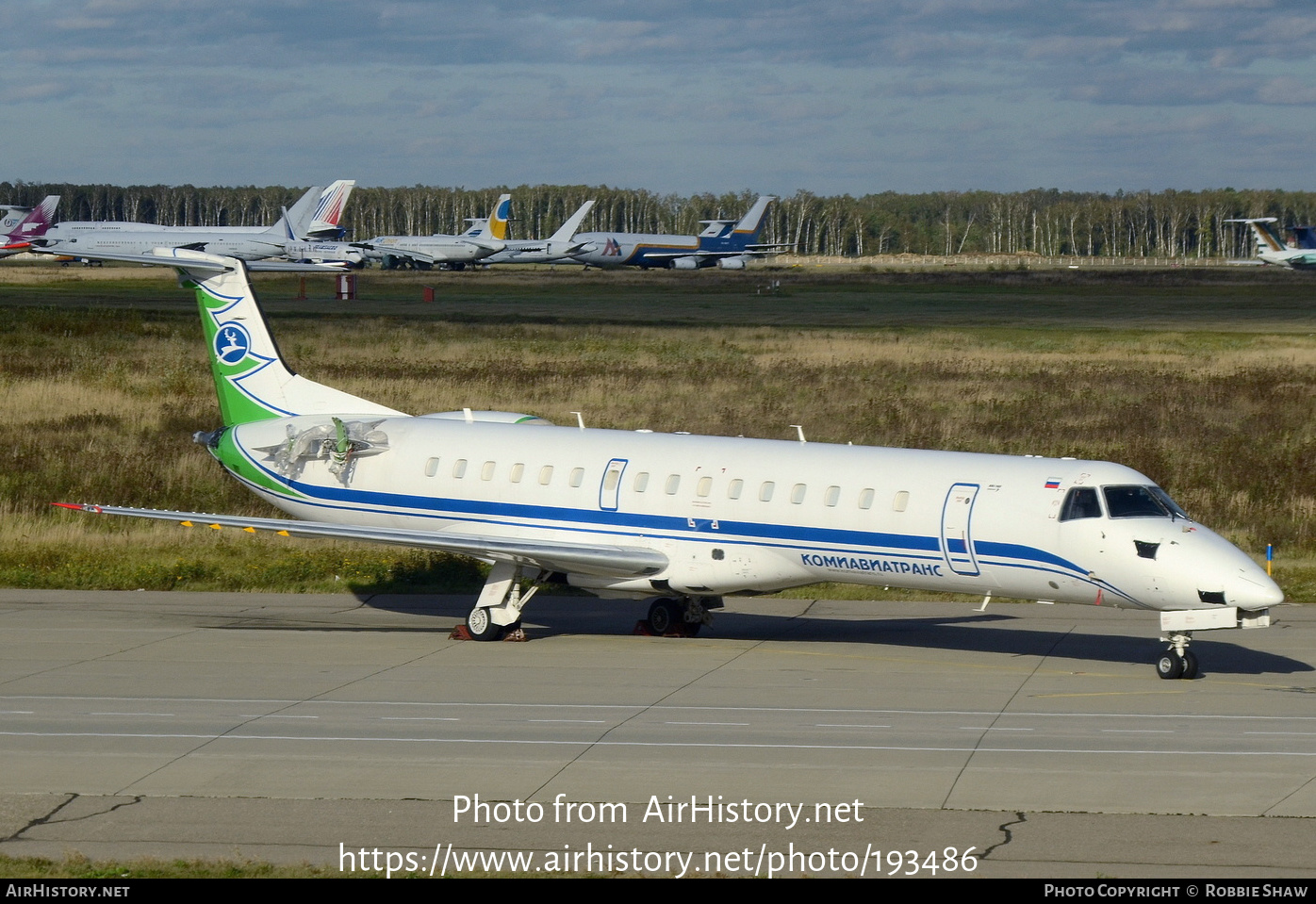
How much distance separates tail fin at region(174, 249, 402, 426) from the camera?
2511 centimetres

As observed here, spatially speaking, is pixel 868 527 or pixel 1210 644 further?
pixel 1210 644

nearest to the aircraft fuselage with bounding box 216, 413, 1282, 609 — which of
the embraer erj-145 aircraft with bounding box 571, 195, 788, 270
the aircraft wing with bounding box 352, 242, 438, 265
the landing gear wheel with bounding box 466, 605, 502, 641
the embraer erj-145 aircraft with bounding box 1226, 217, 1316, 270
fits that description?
the landing gear wheel with bounding box 466, 605, 502, 641

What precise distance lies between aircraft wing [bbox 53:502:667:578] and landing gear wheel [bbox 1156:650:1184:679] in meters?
6.44

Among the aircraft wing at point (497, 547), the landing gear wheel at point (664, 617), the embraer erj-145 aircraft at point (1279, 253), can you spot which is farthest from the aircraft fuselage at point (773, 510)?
the embraer erj-145 aircraft at point (1279, 253)

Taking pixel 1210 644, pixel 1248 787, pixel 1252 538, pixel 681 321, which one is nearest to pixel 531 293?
pixel 681 321

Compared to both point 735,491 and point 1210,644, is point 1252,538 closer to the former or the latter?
point 1210,644

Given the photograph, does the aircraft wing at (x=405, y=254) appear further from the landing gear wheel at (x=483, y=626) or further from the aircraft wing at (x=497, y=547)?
the landing gear wheel at (x=483, y=626)

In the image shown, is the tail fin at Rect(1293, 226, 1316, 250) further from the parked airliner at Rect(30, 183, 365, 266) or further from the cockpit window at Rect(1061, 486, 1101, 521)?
the cockpit window at Rect(1061, 486, 1101, 521)

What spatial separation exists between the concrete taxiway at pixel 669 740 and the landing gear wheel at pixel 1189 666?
0.24 metres

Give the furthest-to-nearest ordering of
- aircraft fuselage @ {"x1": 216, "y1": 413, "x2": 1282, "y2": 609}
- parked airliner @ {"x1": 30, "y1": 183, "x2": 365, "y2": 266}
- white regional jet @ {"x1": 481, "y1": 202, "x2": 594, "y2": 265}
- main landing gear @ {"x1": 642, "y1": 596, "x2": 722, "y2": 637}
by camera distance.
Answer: white regional jet @ {"x1": 481, "y1": 202, "x2": 594, "y2": 265} → parked airliner @ {"x1": 30, "y1": 183, "x2": 365, "y2": 266} → main landing gear @ {"x1": 642, "y1": 596, "x2": 722, "y2": 637} → aircraft fuselage @ {"x1": 216, "y1": 413, "x2": 1282, "y2": 609}

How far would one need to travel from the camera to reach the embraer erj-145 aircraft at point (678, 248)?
150750mm

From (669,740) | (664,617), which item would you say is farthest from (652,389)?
(669,740)

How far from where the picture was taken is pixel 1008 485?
19.2 m

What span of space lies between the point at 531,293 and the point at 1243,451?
2965 inches
